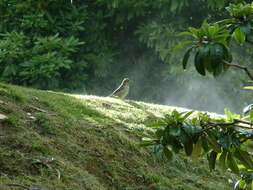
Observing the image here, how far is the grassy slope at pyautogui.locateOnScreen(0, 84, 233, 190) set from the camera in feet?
17.6

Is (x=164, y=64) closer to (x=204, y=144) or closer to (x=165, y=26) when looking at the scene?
(x=165, y=26)

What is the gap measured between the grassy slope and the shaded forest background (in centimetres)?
715

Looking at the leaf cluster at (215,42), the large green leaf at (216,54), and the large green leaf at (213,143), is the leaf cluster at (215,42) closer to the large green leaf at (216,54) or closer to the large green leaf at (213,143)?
the large green leaf at (216,54)

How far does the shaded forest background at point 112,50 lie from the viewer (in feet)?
49.6

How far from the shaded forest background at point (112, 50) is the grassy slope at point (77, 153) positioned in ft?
23.5

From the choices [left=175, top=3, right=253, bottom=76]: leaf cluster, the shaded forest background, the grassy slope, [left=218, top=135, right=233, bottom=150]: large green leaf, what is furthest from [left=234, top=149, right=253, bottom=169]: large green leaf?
the shaded forest background

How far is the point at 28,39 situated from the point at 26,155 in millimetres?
10515

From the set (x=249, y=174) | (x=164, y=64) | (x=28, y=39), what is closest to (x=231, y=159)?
(x=249, y=174)

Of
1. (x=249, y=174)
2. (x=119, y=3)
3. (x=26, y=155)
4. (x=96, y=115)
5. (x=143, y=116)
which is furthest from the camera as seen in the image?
(x=119, y=3)

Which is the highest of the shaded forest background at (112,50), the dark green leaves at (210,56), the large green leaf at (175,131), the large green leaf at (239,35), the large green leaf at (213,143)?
the large green leaf at (239,35)

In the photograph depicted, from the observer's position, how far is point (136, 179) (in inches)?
247

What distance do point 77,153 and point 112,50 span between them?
12.5 metres

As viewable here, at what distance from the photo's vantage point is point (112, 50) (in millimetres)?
18438

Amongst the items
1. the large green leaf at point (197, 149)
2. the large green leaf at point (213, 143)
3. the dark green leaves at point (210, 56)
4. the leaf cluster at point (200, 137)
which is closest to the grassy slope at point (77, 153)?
the leaf cluster at point (200, 137)
